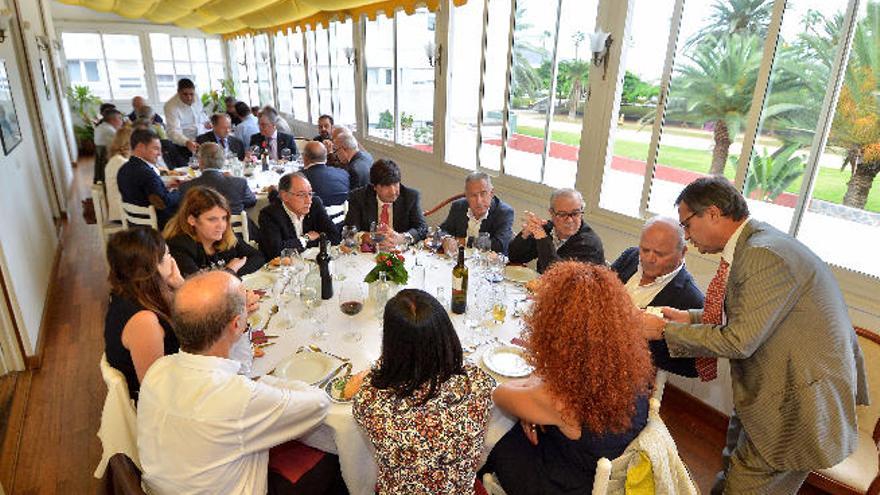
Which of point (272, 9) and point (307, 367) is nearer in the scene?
point (307, 367)

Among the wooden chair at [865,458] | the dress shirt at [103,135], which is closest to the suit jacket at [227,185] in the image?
the dress shirt at [103,135]

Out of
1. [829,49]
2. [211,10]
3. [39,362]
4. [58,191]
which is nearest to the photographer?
[829,49]

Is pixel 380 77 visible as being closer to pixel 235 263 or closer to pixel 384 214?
pixel 384 214

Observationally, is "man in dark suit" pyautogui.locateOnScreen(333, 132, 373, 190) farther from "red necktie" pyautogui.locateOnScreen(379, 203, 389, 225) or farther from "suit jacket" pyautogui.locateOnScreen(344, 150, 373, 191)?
"red necktie" pyautogui.locateOnScreen(379, 203, 389, 225)

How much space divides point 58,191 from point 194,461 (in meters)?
6.83

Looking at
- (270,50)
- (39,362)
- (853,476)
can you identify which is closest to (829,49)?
(853,476)

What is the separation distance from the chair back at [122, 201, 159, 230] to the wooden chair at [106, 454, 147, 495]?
3.37 m

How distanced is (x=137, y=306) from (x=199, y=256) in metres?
0.98

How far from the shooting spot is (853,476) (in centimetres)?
205

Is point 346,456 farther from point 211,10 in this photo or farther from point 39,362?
point 211,10

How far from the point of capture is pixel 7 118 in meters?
4.31

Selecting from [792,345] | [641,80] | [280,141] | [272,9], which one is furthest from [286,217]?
Answer: [272,9]

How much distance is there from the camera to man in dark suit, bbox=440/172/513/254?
3.62m

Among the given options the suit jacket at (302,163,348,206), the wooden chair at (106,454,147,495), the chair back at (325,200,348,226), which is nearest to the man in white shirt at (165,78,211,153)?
the suit jacket at (302,163,348,206)
